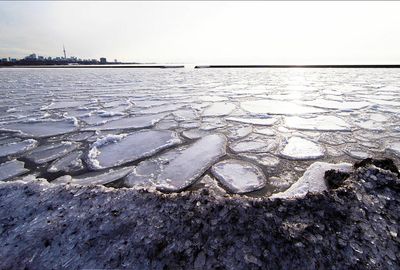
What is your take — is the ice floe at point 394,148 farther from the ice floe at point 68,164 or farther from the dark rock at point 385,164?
the ice floe at point 68,164

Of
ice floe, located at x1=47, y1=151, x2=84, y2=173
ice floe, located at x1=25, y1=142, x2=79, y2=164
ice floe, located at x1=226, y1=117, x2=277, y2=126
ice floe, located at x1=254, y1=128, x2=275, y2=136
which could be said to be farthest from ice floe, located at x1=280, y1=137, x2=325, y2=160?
ice floe, located at x1=25, y1=142, x2=79, y2=164

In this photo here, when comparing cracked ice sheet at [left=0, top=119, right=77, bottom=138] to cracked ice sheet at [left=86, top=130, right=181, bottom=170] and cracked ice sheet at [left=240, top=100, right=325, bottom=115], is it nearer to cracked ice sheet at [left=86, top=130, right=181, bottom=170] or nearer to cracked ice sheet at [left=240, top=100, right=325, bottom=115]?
cracked ice sheet at [left=86, top=130, right=181, bottom=170]

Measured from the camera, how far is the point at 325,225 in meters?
Result: 0.83

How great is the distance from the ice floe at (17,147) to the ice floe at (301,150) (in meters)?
2.05

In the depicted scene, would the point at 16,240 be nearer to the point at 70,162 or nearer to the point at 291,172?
the point at 70,162

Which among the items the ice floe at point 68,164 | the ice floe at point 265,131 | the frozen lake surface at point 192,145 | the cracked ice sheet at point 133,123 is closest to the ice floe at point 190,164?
the frozen lake surface at point 192,145

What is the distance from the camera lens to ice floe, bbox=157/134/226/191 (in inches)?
51.1

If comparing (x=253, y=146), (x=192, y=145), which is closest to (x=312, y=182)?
(x=253, y=146)

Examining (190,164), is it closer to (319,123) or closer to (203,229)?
(203,229)

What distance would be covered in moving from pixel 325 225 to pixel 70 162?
5.20 feet

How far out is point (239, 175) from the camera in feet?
4.50

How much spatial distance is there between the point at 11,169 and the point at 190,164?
3.86 feet

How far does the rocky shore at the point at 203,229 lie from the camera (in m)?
0.72

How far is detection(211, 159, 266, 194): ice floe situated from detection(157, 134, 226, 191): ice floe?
0.10m
